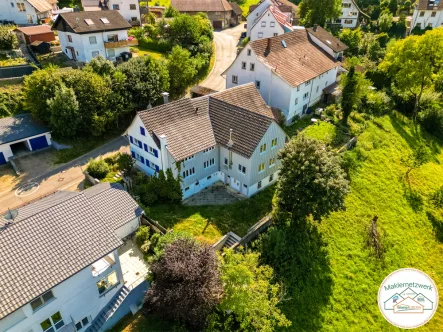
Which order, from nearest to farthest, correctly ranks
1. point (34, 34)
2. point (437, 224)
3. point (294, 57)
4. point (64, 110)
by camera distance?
point (64, 110)
point (437, 224)
point (294, 57)
point (34, 34)

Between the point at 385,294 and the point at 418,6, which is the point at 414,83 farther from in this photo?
the point at 418,6

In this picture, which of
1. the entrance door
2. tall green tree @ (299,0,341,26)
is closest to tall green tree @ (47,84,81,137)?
the entrance door

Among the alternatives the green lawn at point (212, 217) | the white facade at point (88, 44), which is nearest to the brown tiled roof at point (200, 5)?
the white facade at point (88, 44)

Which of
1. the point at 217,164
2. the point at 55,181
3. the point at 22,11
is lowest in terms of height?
the point at 55,181

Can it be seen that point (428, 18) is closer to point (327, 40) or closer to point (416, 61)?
point (416, 61)

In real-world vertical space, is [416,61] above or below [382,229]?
above

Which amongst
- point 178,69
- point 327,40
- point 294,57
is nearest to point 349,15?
point 327,40

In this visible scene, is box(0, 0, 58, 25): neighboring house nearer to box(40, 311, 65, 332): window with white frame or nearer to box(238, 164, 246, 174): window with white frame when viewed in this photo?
box(238, 164, 246, 174): window with white frame
